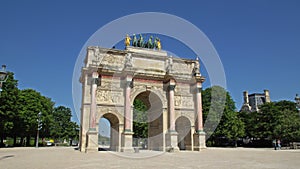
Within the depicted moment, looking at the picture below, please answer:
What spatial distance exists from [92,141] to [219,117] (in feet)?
73.7

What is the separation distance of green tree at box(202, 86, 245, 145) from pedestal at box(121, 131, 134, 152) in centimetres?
1757

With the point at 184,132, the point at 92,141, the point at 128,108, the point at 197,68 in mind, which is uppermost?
the point at 197,68

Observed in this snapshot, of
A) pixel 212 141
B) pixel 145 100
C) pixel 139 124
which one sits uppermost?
pixel 145 100

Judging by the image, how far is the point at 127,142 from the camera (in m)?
24.7

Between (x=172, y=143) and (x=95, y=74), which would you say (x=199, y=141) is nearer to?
(x=172, y=143)

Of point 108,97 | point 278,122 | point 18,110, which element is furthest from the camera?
point 278,122

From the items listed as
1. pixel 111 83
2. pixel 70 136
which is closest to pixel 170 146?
pixel 111 83

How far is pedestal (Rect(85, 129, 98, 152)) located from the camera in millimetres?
23062

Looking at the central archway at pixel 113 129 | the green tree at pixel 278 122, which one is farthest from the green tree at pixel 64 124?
the green tree at pixel 278 122

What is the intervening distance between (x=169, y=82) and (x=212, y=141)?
64.1ft

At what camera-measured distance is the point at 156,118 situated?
29.7 m

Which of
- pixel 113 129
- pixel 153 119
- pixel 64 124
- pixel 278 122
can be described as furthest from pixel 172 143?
pixel 64 124

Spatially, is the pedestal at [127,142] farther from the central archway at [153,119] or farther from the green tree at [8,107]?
the green tree at [8,107]

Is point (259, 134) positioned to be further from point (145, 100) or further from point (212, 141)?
point (145, 100)
